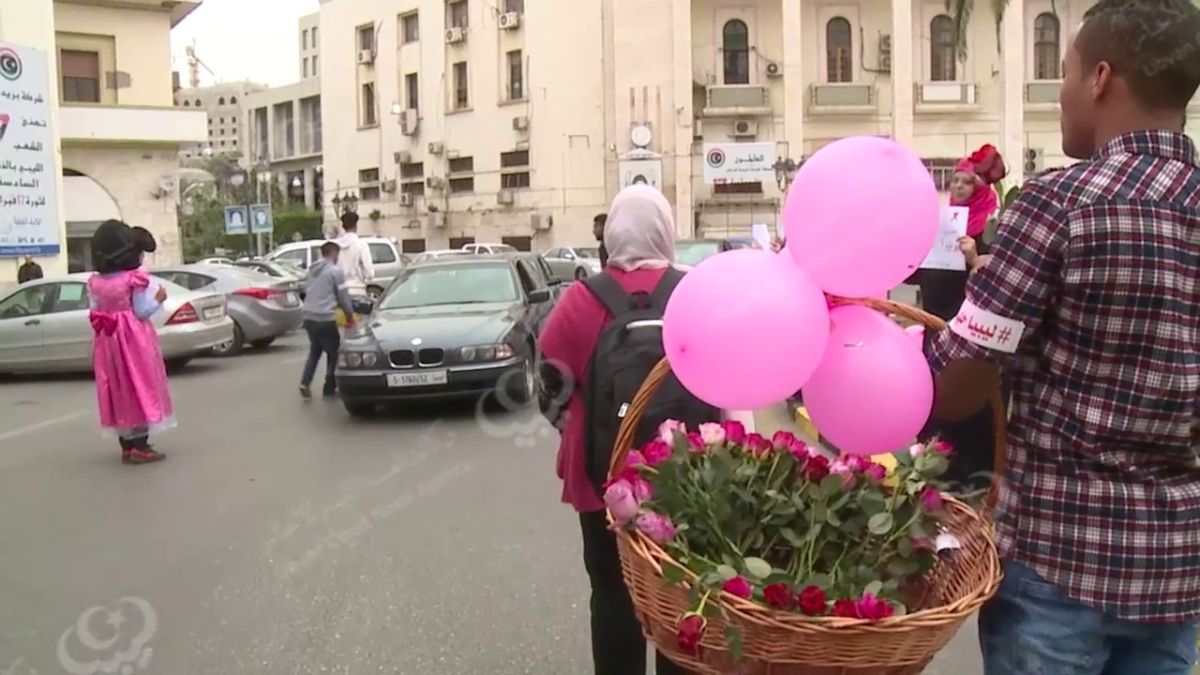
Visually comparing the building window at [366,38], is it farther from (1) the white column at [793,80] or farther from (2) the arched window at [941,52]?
(2) the arched window at [941,52]

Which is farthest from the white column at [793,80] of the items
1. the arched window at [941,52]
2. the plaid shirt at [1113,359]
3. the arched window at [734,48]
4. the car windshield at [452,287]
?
the plaid shirt at [1113,359]

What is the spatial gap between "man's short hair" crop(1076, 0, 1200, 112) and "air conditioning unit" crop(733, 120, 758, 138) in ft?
124

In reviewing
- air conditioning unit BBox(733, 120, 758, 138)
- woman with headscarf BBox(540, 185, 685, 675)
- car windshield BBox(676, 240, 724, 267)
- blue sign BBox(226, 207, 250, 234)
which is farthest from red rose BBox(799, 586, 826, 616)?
air conditioning unit BBox(733, 120, 758, 138)

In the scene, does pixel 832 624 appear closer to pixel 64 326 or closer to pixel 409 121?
pixel 64 326

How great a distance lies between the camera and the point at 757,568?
6.44 feet

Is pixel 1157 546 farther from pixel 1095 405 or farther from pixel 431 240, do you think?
pixel 431 240

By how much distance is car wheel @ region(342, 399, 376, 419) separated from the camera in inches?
419

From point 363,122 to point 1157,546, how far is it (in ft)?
156

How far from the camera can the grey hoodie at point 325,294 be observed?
11547 mm

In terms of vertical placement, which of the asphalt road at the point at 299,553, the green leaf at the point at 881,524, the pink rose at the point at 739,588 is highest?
the green leaf at the point at 881,524

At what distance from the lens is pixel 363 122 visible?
4722cm

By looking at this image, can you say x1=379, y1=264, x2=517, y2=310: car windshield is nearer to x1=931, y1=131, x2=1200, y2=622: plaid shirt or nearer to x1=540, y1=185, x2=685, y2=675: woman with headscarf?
x1=540, y1=185, x2=685, y2=675: woman with headscarf

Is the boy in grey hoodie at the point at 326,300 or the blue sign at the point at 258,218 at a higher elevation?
the blue sign at the point at 258,218

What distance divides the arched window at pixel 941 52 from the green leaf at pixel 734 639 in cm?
4083
